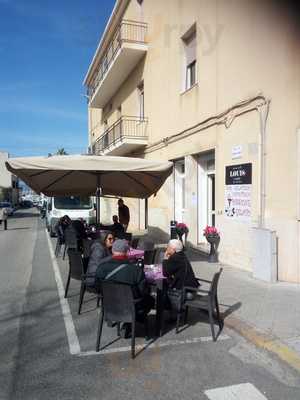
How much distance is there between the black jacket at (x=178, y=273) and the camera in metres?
5.55

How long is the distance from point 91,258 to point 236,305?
95.5 inches

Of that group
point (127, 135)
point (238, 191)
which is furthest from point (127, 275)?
point (127, 135)

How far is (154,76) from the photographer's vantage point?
15.7 metres

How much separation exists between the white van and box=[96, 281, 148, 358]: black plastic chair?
546 inches

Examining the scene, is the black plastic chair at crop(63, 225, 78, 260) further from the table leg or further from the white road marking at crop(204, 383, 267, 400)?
the white road marking at crop(204, 383, 267, 400)

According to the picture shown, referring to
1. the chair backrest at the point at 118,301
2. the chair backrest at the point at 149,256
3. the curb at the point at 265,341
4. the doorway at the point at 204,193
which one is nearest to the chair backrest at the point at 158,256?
the chair backrest at the point at 149,256

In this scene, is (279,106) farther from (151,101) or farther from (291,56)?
(151,101)

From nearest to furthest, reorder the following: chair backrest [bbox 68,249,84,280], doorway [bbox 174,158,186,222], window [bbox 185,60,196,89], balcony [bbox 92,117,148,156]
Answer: chair backrest [bbox 68,249,84,280] → window [bbox 185,60,196,89] → doorway [bbox 174,158,186,222] → balcony [bbox 92,117,148,156]

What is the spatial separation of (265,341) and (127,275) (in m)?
1.89

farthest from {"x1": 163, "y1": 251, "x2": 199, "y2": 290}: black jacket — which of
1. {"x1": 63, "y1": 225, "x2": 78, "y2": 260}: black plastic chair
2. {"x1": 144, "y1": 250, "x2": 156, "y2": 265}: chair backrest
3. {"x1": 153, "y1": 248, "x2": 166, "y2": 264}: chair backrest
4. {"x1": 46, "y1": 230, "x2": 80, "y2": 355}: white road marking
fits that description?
{"x1": 63, "y1": 225, "x2": 78, "y2": 260}: black plastic chair

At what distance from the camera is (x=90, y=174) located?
1044cm

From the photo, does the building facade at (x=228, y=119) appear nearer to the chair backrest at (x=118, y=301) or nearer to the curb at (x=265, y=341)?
the curb at (x=265, y=341)

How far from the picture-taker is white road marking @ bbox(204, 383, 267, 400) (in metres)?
3.71

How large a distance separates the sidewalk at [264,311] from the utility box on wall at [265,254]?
0.20 meters
